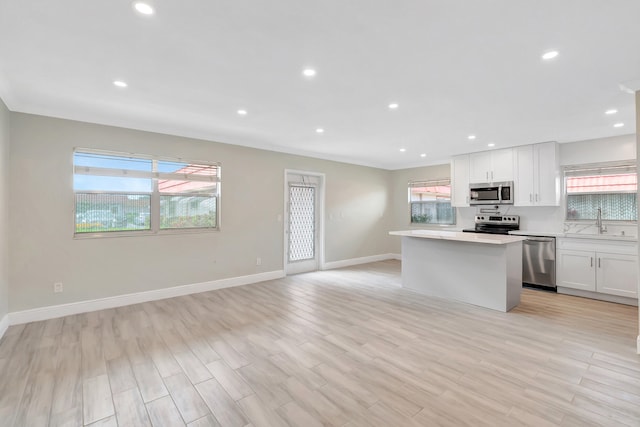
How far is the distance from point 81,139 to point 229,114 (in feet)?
6.45

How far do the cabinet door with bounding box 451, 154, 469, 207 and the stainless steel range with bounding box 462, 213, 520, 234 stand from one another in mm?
468

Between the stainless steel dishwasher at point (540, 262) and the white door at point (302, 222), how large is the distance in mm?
3964

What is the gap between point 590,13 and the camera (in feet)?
5.81

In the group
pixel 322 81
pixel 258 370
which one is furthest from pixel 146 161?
pixel 258 370

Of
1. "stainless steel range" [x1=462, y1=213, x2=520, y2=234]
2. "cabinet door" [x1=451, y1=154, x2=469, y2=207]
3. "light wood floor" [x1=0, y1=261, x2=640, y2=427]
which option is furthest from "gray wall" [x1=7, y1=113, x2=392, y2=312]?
"stainless steel range" [x1=462, y1=213, x2=520, y2=234]

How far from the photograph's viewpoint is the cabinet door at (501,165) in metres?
5.41

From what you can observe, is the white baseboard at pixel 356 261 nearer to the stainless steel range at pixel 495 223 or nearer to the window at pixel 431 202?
the window at pixel 431 202

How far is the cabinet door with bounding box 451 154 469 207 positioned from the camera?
601 cm

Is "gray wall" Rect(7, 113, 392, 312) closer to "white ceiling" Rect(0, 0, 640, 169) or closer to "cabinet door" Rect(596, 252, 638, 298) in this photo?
"white ceiling" Rect(0, 0, 640, 169)

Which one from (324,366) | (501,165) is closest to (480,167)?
(501,165)

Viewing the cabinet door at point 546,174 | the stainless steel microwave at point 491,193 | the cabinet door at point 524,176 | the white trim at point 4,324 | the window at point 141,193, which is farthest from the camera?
the stainless steel microwave at point 491,193

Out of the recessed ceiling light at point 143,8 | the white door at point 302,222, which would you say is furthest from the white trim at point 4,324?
the white door at point 302,222

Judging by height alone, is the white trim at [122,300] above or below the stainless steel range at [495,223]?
below

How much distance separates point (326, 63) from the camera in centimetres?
240
